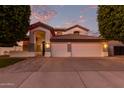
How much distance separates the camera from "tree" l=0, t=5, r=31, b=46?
32.8m

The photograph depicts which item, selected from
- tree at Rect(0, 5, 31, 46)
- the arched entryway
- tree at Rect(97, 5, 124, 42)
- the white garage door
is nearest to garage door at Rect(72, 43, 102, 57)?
the white garage door

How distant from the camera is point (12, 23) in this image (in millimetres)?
34438

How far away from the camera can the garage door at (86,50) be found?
56.4 metres

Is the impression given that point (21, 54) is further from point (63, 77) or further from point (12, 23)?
point (63, 77)

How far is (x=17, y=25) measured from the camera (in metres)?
35.4

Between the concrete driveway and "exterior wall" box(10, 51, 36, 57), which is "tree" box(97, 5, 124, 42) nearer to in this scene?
the concrete driveway

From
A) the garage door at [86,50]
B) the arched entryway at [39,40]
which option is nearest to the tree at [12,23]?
the arched entryway at [39,40]

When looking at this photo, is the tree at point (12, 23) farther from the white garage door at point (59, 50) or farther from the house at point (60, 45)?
the white garage door at point (59, 50)

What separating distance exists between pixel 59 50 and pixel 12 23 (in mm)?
22412

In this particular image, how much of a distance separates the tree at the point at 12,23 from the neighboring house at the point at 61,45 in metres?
18.4

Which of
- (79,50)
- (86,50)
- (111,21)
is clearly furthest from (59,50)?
(111,21)
